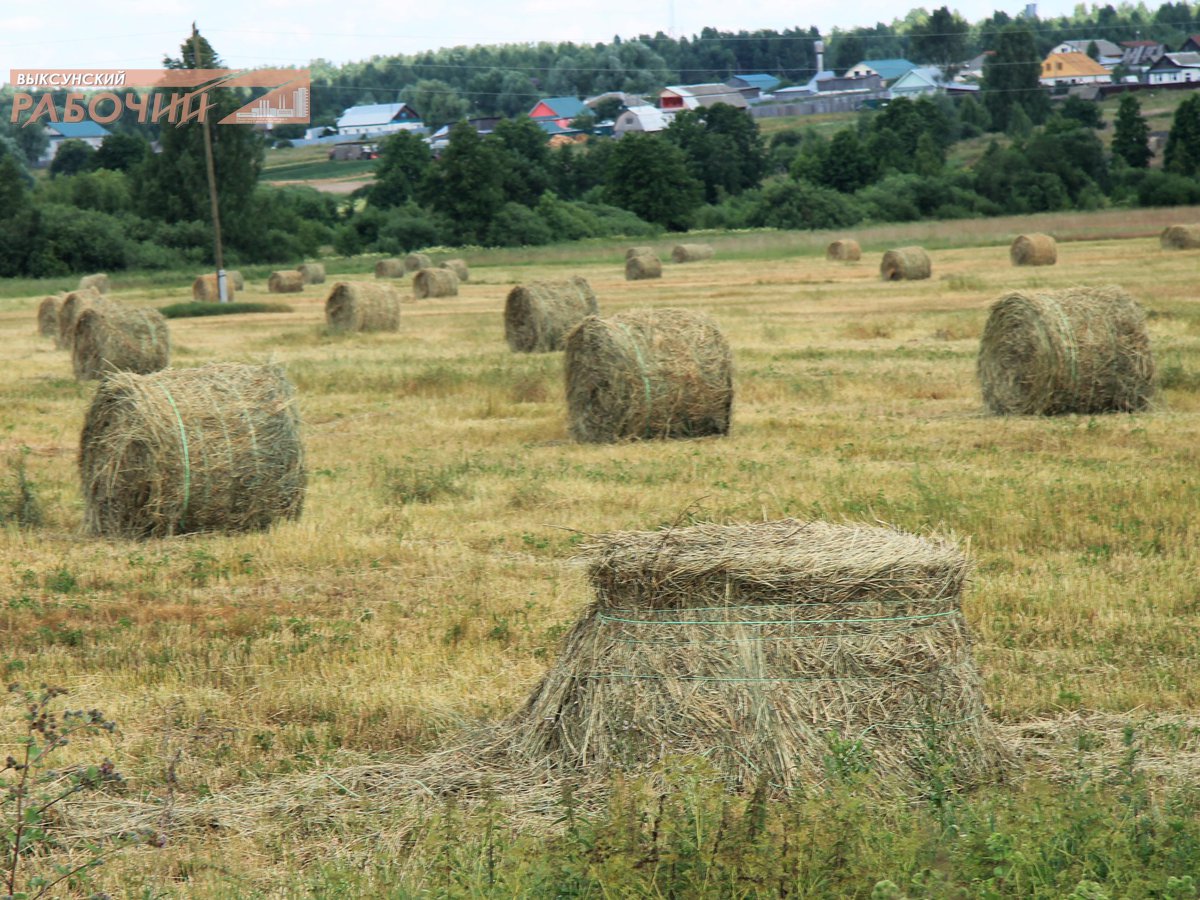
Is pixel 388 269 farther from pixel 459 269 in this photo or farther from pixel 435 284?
pixel 435 284

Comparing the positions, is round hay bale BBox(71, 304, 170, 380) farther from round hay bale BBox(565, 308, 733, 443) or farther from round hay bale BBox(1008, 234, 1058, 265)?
round hay bale BBox(1008, 234, 1058, 265)

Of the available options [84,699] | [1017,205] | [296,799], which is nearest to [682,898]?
[296,799]

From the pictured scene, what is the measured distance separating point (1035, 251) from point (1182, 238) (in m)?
6.31

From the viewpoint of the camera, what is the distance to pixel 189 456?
1178 centimetres

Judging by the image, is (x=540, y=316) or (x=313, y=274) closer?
(x=540, y=316)

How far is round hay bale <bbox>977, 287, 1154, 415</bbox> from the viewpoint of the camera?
1664 centimetres

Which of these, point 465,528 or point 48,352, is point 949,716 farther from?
point 48,352

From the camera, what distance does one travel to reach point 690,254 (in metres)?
59.5

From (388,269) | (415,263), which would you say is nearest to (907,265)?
(388,269)

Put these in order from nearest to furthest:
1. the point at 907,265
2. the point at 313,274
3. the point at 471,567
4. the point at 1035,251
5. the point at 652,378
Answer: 1. the point at 471,567
2. the point at 652,378
3. the point at 907,265
4. the point at 1035,251
5. the point at 313,274

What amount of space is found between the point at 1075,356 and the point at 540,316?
11.5 meters

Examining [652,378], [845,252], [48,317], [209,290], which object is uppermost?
[652,378]

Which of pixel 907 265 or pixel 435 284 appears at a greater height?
pixel 907 265
